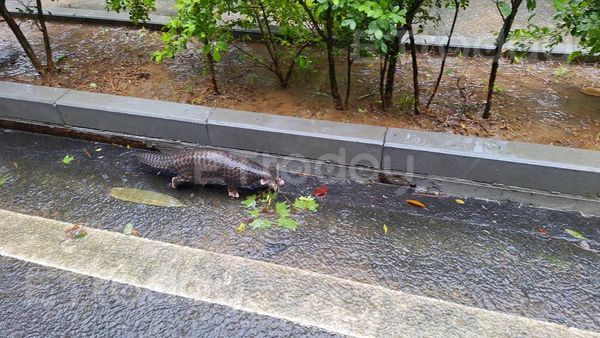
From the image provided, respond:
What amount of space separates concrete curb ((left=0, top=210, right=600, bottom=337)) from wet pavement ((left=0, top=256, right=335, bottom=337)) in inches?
2.4

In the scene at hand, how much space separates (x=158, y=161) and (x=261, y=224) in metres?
1.14

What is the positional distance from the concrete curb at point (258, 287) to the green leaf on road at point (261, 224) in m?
0.37

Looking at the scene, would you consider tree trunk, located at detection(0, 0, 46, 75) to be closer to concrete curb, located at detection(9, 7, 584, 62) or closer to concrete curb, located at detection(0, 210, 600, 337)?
concrete curb, located at detection(9, 7, 584, 62)

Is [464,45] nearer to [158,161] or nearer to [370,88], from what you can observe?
[370,88]

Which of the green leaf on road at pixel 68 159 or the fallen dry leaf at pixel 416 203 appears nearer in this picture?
the fallen dry leaf at pixel 416 203

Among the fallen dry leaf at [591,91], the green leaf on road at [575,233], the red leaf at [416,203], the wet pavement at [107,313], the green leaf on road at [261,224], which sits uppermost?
the fallen dry leaf at [591,91]

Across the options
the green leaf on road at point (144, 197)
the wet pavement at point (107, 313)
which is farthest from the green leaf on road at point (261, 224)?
the wet pavement at point (107, 313)

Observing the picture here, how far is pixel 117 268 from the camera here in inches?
118

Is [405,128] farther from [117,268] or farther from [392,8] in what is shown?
[117,268]

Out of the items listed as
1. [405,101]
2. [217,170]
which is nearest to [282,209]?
[217,170]

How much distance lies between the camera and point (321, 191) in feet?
12.4

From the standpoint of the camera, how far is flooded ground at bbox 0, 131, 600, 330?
2.85 m

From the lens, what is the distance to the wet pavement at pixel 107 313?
2619mm

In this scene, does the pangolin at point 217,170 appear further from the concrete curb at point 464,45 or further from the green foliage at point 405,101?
the concrete curb at point 464,45
